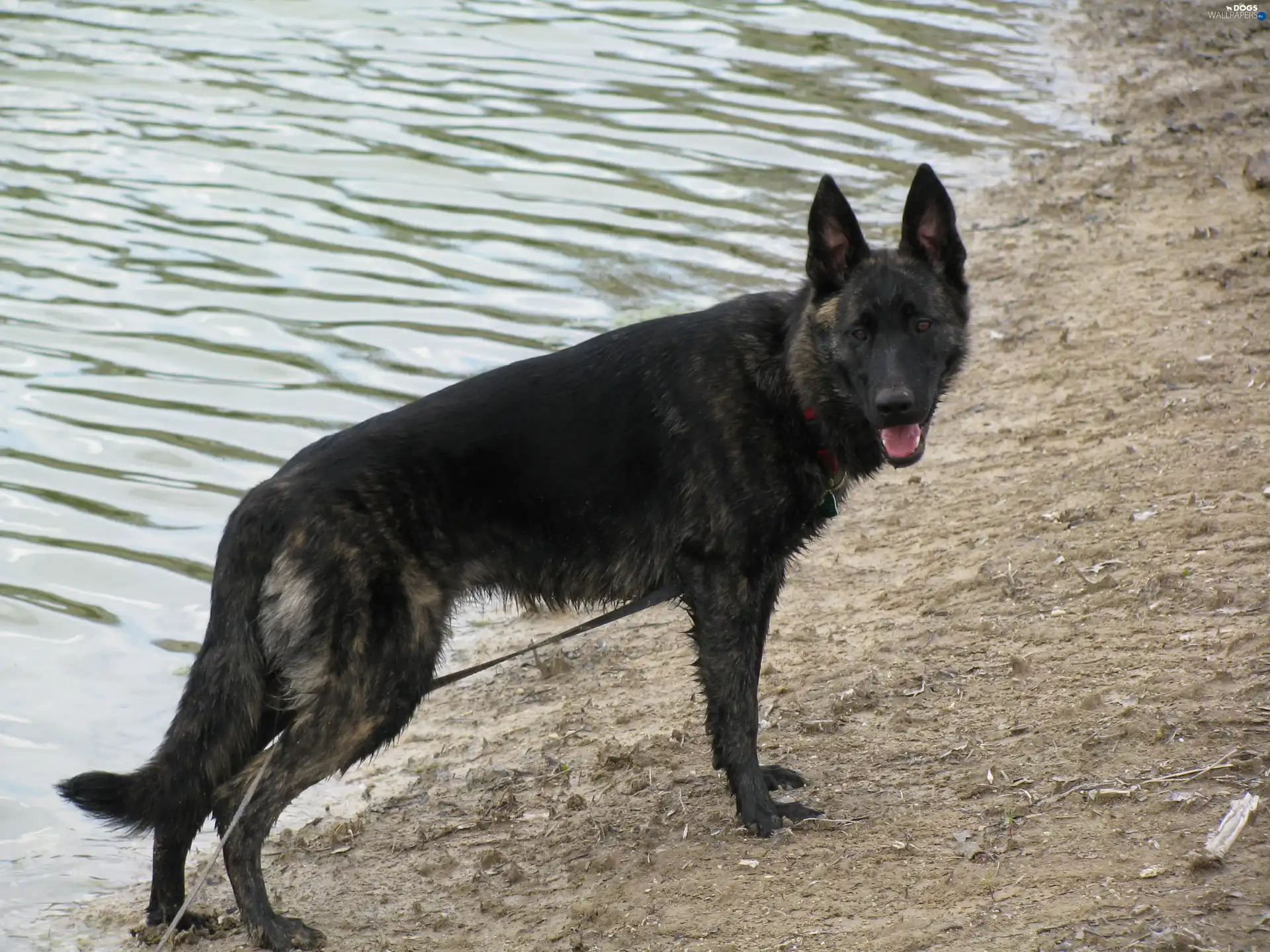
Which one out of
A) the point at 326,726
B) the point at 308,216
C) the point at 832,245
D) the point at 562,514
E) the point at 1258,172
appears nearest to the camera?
the point at 326,726

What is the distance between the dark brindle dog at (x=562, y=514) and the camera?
15.1ft

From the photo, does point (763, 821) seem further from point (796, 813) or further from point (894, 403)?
point (894, 403)

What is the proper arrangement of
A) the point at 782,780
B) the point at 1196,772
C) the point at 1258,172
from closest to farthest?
1. the point at 1196,772
2. the point at 782,780
3. the point at 1258,172

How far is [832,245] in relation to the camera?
508cm

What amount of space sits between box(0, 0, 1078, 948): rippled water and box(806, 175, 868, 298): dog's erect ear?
328 centimetres

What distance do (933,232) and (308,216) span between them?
7.28m

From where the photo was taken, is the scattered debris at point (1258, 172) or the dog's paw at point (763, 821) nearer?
the dog's paw at point (763, 821)

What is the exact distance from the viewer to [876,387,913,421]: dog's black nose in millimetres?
4730

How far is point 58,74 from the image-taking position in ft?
46.8

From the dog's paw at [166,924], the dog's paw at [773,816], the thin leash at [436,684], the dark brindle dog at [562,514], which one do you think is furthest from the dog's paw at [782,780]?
the dog's paw at [166,924]

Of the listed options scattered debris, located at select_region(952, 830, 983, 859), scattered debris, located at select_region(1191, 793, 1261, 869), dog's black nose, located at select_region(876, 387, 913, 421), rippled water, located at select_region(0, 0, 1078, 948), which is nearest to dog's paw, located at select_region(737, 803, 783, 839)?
scattered debris, located at select_region(952, 830, 983, 859)

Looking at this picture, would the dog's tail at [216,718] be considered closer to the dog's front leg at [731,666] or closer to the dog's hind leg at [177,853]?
the dog's hind leg at [177,853]

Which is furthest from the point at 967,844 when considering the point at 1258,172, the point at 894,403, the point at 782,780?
the point at 1258,172

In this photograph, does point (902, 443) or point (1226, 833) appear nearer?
point (1226, 833)
